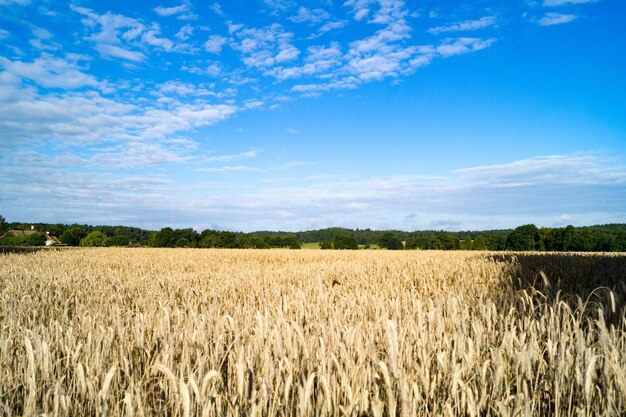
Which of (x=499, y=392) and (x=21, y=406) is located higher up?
(x=499, y=392)

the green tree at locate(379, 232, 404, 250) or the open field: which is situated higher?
the open field

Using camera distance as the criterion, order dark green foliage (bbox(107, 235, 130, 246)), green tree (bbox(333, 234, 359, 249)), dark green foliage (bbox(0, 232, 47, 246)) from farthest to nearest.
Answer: dark green foliage (bbox(107, 235, 130, 246))
dark green foliage (bbox(0, 232, 47, 246))
green tree (bbox(333, 234, 359, 249))

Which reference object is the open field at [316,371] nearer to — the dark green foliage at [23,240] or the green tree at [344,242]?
the green tree at [344,242]

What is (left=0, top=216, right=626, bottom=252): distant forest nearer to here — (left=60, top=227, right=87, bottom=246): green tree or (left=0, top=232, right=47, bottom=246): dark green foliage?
(left=0, top=232, right=47, bottom=246): dark green foliage

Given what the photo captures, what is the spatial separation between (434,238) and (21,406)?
74.8 m

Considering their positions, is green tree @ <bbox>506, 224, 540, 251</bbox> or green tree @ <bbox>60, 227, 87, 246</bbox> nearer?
green tree @ <bbox>506, 224, 540, 251</bbox>

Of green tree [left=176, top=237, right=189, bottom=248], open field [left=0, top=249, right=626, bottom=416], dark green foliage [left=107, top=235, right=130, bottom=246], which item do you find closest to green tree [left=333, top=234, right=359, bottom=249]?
green tree [left=176, top=237, right=189, bottom=248]

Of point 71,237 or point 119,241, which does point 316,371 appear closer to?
point 119,241

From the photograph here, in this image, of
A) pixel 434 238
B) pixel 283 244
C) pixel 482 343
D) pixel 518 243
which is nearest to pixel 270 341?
pixel 482 343

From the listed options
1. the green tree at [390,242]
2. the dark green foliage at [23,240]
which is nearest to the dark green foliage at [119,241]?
the dark green foliage at [23,240]

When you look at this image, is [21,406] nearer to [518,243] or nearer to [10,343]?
[10,343]

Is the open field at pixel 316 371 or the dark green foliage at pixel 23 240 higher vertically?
the open field at pixel 316 371

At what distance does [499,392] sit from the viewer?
5.75 ft

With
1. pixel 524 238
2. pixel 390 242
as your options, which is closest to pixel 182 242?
pixel 390 242
